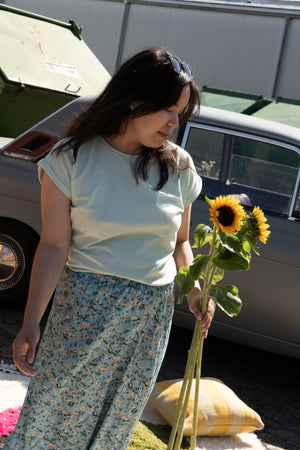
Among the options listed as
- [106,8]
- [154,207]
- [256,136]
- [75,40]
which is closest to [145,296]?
[154,207]

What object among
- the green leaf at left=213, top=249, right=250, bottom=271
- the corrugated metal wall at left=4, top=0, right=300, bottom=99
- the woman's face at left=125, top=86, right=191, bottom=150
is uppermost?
the corrugated metal wall at left=4, top=0, right=300, bottom=99

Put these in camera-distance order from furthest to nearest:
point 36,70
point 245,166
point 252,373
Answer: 1. point 36,70
2. point 252,373
3. point 245,166

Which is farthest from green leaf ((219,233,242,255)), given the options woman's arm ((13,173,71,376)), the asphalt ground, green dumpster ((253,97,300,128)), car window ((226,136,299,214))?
green dumpster ((253,97,300,128))

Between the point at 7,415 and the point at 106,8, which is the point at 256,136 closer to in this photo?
the point at 7,415

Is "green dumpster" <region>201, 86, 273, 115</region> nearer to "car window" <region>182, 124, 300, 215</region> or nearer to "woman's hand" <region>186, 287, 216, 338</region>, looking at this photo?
"car window" <region>182, 124, 300, 215</region>

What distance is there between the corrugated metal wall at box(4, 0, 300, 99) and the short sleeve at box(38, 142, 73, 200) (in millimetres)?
11161

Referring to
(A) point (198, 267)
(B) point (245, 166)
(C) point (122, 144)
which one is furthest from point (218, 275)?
(B) point (245, 166)

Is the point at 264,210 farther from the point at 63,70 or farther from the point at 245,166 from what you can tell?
the point at 63,70

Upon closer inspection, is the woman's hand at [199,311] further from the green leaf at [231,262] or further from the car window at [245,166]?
the car window at [245,166]

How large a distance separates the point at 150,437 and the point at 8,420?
715 millimetres

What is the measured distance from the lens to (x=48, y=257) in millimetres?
1968

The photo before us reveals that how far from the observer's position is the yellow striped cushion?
11.6 feet

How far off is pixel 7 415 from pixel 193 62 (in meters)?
11.4

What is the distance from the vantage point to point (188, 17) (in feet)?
44.9
